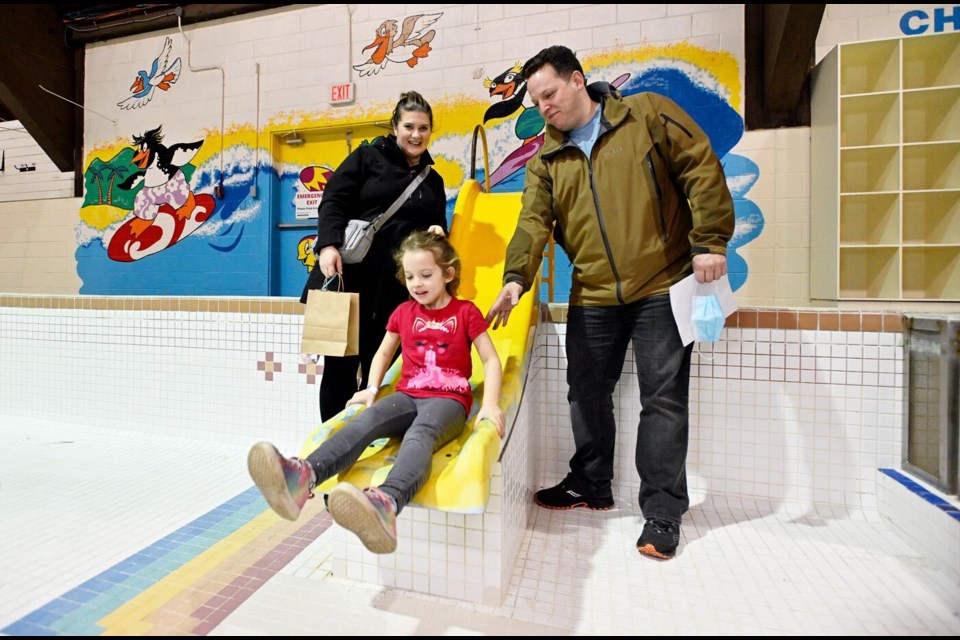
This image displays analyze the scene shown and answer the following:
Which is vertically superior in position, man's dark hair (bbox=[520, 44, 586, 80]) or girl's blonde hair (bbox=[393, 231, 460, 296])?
man's dark hair (bbox=[520, 44, 586, 80])

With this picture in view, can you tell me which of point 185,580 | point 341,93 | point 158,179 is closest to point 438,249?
point 185,580

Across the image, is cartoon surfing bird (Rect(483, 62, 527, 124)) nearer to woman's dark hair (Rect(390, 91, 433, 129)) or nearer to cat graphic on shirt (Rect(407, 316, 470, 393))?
woman's dark hair (Rect(390, 91, 433, 129))

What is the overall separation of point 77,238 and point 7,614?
460 cm

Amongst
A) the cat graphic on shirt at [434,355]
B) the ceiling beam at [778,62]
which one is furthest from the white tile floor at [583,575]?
the ceiling beam at [778,62]

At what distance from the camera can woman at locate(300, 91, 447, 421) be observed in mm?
1725

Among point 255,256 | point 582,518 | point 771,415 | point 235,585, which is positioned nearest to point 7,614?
point 235,585

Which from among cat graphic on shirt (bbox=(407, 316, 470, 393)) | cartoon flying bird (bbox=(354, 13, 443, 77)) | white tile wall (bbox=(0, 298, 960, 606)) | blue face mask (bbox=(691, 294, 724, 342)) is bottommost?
white tile wall (bbox=(0, 298, 960, 606))

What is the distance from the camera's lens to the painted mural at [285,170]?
3.17 metres

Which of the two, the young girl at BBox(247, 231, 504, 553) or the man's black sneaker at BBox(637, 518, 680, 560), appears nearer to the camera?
the young girl at BBox(247, 231, 504, 553)

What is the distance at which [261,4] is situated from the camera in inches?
161

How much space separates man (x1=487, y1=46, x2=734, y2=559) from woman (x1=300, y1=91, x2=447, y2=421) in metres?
0.41

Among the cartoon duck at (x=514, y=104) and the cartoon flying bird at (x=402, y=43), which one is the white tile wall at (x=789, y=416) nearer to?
the cartoon duck at (x=514, y=104)

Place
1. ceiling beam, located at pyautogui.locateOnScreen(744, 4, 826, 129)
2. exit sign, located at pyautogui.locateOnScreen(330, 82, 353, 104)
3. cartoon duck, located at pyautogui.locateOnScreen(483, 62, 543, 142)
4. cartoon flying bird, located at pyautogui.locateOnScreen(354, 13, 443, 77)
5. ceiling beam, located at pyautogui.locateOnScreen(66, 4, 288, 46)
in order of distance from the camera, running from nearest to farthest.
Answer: ceiling beam, located at pyautogui.locateOnScreen(744, 4, 826, 129)
cartoon duck, located at pyautogui.locateOnScreen(483, 62, 543, 142)
cartoon flying bird, located at pyautogui.locateOnScreen(354, 13, 443, 77)
exit sign, located at pyautogui.locateOnScreen(330, 82, 353, 104)
ceiling beam, located at pyautogui.locateOnScreen(66, 4, 288, 46)

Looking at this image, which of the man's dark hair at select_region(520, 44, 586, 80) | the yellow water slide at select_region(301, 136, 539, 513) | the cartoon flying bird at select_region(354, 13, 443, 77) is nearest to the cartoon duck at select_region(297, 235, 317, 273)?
the cartoon flying bird at select_region(354, 13, 443, 77)
